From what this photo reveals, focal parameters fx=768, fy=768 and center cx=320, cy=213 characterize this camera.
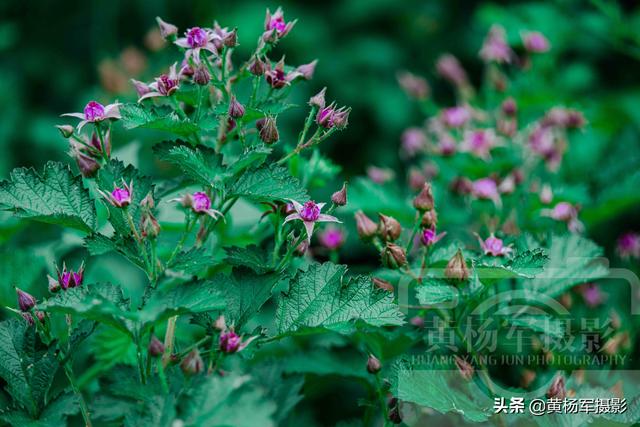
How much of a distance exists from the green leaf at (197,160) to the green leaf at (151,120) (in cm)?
2

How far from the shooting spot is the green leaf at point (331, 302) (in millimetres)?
729

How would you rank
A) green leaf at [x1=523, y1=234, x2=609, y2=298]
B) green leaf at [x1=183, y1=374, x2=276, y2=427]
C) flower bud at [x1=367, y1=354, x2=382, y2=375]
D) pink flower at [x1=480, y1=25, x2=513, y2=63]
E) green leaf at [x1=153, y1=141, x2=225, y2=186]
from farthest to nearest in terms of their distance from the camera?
1. pink flower at [x1=480, y1=25, x2=513, y2=63]
2. green leaf at [x1=523, y1=234, x2=609, y2=298]
3. flower bud at [x1=367, y1=354, x2=382, y2=375]
4. green leaf at [x1=153, y1=141, x2=225, y2=186]
5. green leaf at [x1=183, y1=374, x2=276, y2=427]

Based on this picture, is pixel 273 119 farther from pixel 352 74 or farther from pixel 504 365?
pixel 352 74

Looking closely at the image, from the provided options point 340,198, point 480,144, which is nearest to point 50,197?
point 340,198

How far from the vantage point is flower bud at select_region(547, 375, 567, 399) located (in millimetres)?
786

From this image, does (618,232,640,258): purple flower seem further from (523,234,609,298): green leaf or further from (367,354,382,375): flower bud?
(367,354,382,375): flower bud

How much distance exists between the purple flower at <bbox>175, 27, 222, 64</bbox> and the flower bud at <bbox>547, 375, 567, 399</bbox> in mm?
483

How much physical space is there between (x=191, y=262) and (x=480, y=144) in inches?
26.8

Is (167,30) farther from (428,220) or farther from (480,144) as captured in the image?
(480,144)

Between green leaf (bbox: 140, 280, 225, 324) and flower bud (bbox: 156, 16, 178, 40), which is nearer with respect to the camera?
green leaf (bbox: 140, 280, 225, 324)

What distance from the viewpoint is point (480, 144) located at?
124 cm

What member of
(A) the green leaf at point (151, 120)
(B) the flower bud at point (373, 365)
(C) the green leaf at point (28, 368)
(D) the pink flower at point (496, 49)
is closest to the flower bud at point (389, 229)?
(B) the flower bud at point (373, 365)

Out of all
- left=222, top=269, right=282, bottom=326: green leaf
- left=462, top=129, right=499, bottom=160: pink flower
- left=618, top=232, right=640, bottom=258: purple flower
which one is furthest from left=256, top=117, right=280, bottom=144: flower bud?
left=618, top=232, right=640, bottom=258: purple flower

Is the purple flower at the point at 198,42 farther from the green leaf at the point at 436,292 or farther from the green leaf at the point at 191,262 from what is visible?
the green leaf at the point at 436,292
